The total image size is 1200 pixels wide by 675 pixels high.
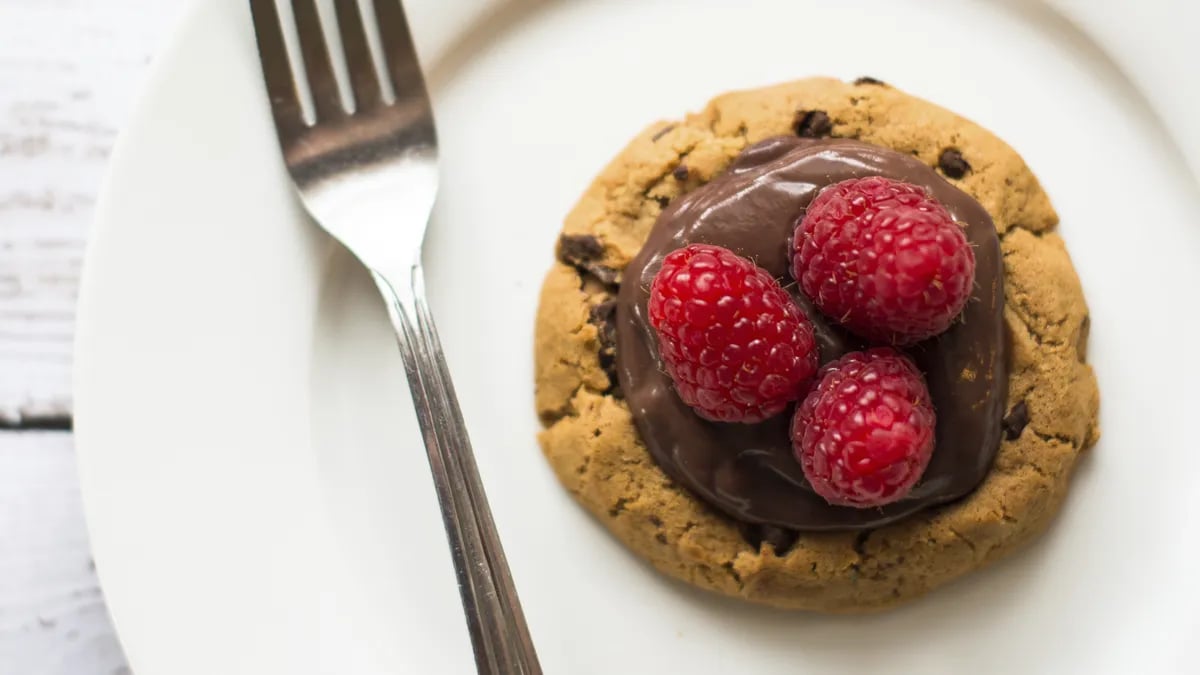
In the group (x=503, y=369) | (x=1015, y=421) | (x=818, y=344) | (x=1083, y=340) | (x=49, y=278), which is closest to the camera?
(x=818, y=344)

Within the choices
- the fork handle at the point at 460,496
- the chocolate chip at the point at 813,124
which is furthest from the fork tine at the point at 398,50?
the chocolate chip at the point at 813,124

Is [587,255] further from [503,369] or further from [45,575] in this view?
[45,575]

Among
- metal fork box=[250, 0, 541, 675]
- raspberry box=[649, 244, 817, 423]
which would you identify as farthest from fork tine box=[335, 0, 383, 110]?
raspberry box=[649, 244, 817, 423]

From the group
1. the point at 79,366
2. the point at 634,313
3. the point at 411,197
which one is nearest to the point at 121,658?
the point at 79,366

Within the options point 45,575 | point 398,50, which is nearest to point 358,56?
point 398,50

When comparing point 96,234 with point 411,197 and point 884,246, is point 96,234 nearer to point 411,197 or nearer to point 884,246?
point 411,197

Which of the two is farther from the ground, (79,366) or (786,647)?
(79,366)

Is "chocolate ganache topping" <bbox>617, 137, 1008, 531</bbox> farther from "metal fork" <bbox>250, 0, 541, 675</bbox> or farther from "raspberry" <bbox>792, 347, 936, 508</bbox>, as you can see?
"metal fork" <bbox>250, 0, 541, 675</bbox>
